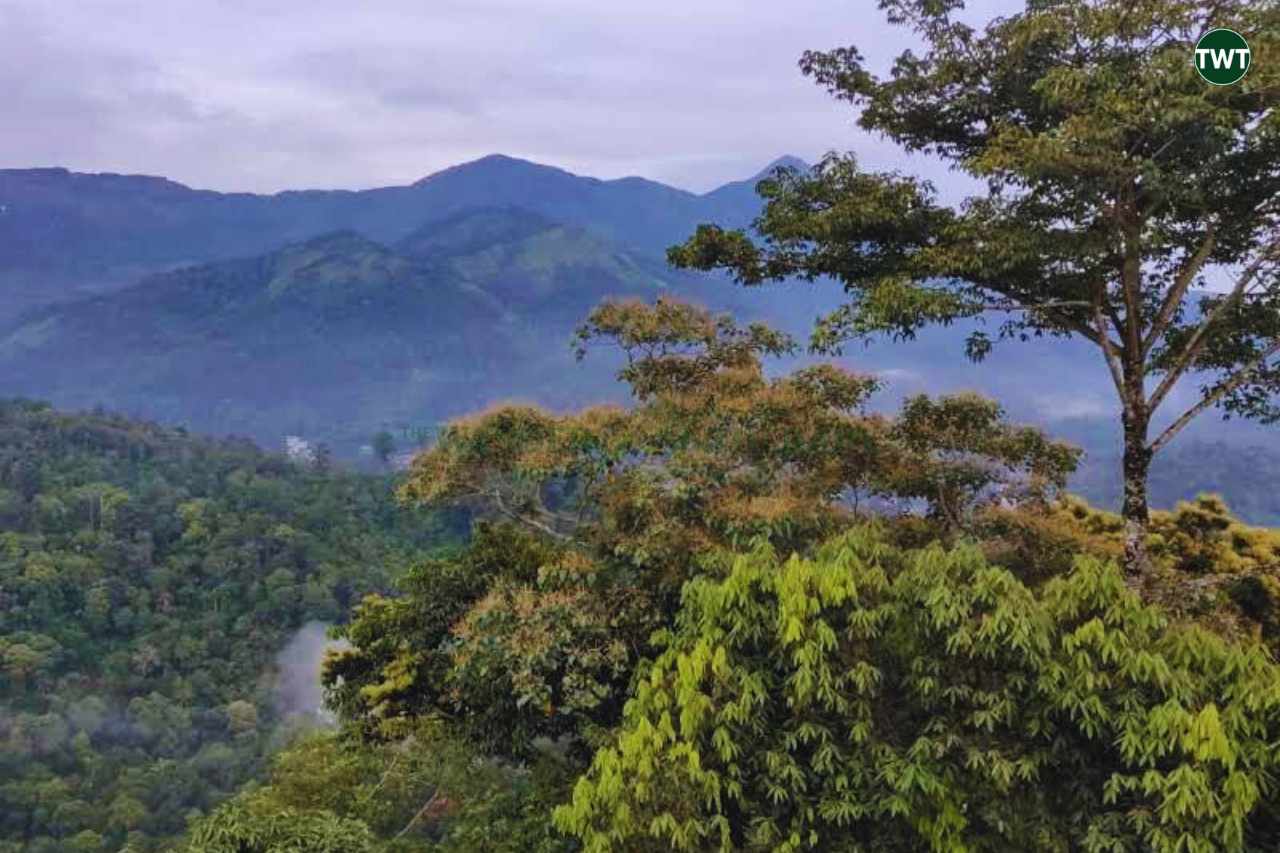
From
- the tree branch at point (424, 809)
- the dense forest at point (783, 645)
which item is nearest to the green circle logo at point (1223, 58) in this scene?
the dense forest at point (783, 645)

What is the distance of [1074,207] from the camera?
24.9ft

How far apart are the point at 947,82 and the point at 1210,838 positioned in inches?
230

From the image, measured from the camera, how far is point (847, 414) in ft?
27.6

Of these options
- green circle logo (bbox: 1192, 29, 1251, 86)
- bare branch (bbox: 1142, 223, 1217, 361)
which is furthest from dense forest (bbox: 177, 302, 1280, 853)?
green circle logo (bbox: 1192, 29, 1251, 86)

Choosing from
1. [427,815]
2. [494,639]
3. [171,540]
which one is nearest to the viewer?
[494,639]

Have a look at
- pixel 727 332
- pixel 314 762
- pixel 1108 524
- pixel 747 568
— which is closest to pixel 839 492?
pixel 727 332

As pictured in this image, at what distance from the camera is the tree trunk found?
7777 millimetres

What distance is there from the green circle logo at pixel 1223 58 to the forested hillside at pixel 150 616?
105 feet

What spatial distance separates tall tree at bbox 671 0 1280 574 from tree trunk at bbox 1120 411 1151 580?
0.05 ft

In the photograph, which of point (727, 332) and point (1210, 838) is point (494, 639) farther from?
point (1210, 838)

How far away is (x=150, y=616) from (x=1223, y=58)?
5276cm

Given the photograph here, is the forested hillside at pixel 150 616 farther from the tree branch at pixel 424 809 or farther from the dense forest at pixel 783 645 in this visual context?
the dense forest at pixel 783 645

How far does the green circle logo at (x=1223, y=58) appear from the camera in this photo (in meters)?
6.36

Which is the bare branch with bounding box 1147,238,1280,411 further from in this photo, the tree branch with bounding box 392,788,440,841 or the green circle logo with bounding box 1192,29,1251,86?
the tree branch with bounding box 392,788,440,841
